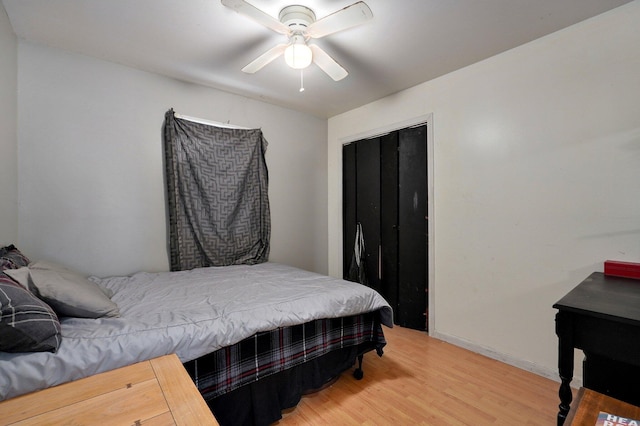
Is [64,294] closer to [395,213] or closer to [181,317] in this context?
[181,317]

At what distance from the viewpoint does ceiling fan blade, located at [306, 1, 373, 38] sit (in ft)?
4.88

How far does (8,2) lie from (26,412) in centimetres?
234

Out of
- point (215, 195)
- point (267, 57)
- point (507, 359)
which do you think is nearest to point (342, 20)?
point (267, 57)

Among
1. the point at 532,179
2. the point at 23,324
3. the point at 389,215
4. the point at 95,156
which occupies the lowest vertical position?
the point at 23,324

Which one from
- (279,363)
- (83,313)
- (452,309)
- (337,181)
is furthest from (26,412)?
(337,181)

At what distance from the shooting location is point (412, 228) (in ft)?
9.80

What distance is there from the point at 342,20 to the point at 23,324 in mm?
1989

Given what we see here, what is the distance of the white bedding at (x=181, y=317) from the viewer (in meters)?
1.03

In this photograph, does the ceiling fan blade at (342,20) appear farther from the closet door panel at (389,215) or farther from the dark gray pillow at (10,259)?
the dark gray pillow at (10,259)

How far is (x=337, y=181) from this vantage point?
12.7 feet

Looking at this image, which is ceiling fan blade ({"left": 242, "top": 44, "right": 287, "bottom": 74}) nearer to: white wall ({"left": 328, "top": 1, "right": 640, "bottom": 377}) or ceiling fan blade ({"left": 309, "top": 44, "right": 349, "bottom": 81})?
ceiling fan blade ({"left": 309, "top": 44, "right": 349, "bottom": 81})

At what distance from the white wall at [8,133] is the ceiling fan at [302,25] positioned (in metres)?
1.57

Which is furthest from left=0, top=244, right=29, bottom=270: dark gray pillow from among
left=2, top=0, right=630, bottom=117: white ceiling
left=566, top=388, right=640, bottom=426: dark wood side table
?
left=566, top=388, right=640, bottom=426: dark wood side table

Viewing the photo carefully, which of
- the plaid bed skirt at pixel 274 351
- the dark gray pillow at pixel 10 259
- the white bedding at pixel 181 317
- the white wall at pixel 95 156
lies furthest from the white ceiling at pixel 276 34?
the plaid bed skirt at pixel 274 351
